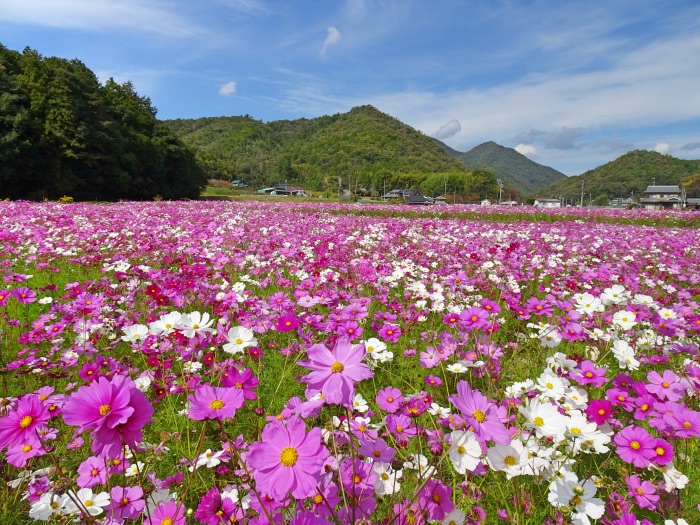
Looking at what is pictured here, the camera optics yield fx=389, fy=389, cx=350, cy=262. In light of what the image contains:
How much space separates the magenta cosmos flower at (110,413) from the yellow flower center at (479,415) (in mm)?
816

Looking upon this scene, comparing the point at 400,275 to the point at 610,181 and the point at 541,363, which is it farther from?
the point at 610,181

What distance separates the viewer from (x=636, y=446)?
1309mm

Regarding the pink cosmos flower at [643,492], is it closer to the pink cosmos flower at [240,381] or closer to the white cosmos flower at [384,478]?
the white cosmos flower at [384,478]

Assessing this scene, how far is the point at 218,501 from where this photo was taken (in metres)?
1.08

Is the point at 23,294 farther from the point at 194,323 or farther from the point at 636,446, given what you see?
the point at 636,446

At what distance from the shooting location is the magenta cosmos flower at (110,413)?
802 millimetres

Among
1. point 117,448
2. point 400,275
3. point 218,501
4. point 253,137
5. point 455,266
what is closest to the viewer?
point 117,448

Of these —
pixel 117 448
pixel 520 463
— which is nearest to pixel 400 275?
pixel 520 463

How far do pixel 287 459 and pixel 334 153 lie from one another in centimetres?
14480

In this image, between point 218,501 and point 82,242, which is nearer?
point 218,501

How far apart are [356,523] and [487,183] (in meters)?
122

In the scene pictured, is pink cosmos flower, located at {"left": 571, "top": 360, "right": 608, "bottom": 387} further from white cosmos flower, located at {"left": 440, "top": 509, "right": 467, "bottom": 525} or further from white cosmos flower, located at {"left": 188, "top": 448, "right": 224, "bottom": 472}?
white cosmos flower, located at {"left": 188, "top": 448, "right": 224, "bottom": 472}

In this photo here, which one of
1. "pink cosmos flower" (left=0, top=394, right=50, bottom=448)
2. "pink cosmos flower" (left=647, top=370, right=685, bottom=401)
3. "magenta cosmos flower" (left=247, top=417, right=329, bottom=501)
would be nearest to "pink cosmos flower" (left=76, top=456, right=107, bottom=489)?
"pink cosmos flower" (left=0, top=394, right=50, bottom=448)

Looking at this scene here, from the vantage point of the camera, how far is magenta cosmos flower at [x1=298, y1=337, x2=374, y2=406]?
0.90 metres
